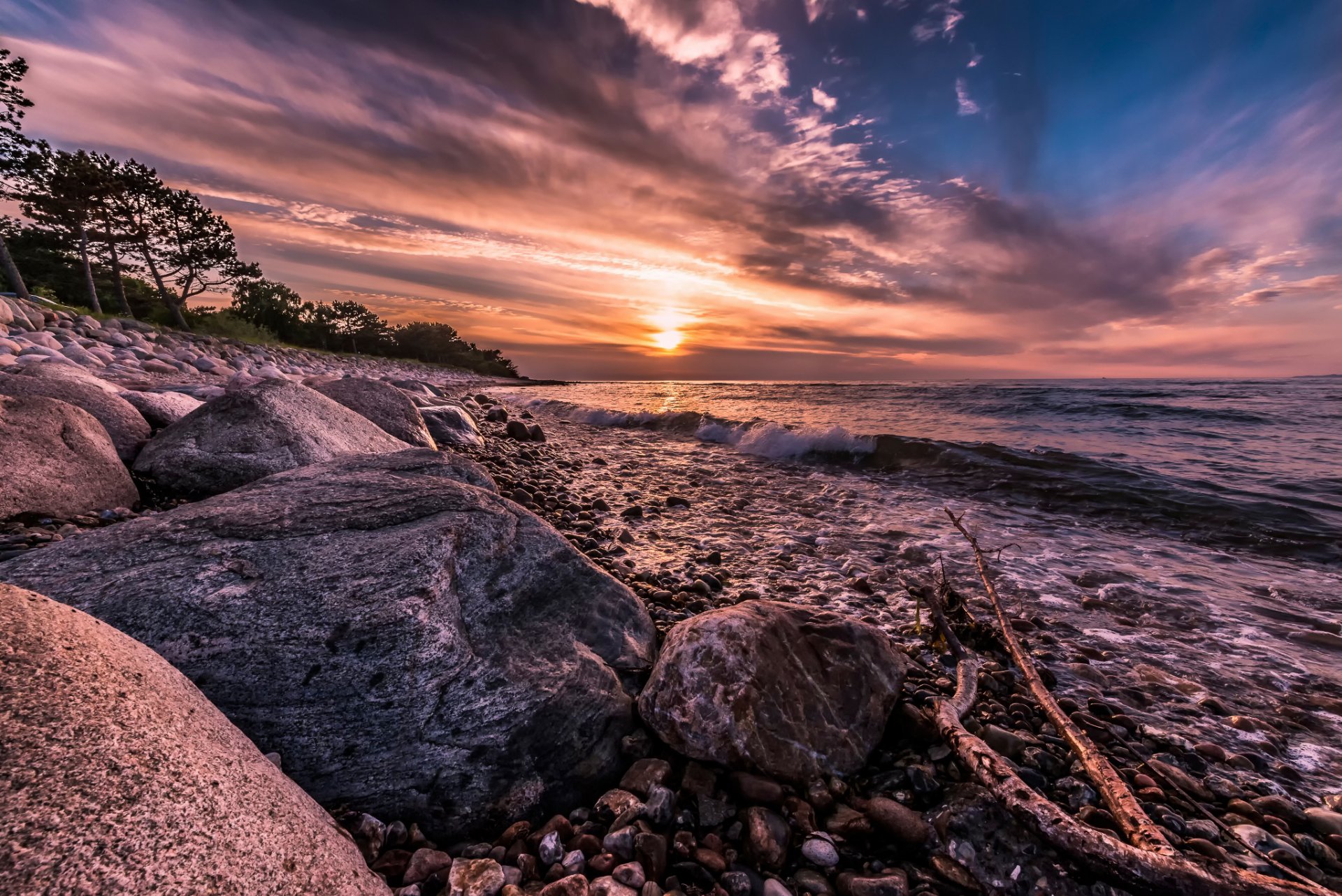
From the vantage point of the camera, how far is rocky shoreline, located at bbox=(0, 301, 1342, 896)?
1411mm

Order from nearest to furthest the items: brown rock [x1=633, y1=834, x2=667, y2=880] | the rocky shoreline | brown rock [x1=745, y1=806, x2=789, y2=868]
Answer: the rocky shoreline < brown rock [x1=633, y1=834, x2=667, y2=880] < brown rock [x1=745, y1=806, x2=789, y2=868]

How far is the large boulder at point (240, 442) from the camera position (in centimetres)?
495

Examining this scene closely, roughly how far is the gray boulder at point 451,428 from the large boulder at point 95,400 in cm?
442

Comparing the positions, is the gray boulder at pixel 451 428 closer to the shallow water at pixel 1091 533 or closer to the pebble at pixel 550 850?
the shallow water at pixel 1091 533

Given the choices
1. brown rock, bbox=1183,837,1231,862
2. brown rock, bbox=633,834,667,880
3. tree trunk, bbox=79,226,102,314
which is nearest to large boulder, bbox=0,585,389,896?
brown rock, bbox=633,834,667,880

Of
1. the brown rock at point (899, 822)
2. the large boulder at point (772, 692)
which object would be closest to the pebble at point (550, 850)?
the large boulder at point (772, 692)

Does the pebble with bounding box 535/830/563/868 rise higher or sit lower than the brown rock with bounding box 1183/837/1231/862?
higher

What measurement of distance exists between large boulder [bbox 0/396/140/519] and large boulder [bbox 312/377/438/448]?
3.13 meters

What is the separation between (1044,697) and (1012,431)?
53.9 ft

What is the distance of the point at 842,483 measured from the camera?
10.6m

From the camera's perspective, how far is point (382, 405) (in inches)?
323

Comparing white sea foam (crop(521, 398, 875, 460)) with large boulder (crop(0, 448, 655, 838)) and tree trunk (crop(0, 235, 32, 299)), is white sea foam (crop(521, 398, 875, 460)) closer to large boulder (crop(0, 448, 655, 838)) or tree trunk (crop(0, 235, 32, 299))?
large boulder (crop(0, 448, 655, 838))

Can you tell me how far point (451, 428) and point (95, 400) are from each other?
203 inches

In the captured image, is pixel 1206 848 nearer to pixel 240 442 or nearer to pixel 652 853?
pixel 652 853
